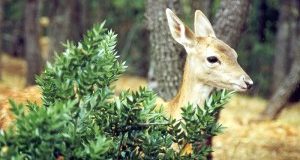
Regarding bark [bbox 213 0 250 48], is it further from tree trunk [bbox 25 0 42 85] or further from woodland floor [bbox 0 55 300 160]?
tree trunk [bbox 25 0 42 85]

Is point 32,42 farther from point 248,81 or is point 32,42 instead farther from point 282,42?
point 248,81

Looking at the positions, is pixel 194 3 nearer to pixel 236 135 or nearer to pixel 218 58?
pixel 218 58

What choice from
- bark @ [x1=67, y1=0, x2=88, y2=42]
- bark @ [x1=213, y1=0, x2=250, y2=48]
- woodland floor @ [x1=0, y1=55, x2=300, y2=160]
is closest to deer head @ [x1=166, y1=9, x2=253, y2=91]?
bark @ [x1=213, y1=0, x2=250, y2=48]

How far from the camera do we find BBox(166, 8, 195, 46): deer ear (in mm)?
6809

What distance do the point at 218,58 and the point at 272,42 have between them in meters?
18.0

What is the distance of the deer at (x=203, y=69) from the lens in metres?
6.66

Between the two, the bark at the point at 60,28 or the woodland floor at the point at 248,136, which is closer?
the woodland floor at the point at 248,136

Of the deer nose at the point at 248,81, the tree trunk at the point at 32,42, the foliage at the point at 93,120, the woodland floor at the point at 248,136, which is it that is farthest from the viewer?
the tree trunk at the point at 32,42

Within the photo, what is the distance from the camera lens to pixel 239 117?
13.1 m

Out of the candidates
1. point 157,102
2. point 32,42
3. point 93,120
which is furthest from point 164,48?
point 32,42

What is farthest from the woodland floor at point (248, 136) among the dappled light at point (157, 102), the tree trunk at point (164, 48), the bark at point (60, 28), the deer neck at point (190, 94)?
the bark at point (60, 28)

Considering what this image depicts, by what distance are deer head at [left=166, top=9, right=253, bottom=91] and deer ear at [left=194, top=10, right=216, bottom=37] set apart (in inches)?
9.3

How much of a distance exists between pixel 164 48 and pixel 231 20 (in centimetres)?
84

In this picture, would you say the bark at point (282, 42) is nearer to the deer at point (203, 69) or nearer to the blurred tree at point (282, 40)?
the blurred tree at point (282, 40)
